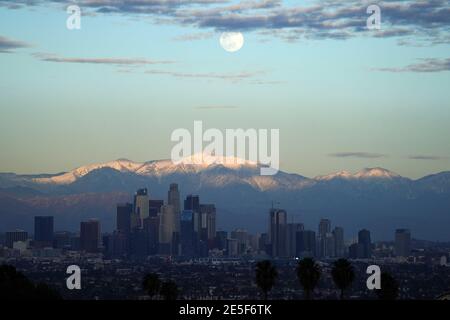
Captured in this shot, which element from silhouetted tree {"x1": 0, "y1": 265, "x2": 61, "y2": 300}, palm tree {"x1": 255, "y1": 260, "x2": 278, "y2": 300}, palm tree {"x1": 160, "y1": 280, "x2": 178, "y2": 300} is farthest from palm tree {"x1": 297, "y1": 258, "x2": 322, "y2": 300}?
silhouetted tree {"x1": 0, "y1": 265, "x2": 61, "y2": 300}

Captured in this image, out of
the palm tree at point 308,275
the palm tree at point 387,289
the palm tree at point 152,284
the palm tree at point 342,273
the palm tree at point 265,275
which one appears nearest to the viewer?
the palm tree at point 308,275

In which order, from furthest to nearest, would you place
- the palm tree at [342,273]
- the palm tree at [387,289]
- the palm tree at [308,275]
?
the palm tree at [387,289], the palm tree at [342,273], the palm tree at [308,275]

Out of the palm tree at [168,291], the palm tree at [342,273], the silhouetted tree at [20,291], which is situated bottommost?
the palm tree at [168,291]

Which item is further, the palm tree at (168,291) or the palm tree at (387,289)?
the palm tree at (168,291)

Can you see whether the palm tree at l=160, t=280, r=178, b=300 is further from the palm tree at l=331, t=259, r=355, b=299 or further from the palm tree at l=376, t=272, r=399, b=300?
the palm tree at l=376, t=272, r=399, b=300

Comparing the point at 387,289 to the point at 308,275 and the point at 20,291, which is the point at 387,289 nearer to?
the point at 308,275

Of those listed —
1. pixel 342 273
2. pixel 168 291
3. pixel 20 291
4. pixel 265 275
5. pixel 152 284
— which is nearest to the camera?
pixel 265 275

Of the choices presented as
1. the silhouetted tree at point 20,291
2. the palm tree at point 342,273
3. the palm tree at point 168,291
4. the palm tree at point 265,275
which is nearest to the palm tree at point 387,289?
the palm tree at point 342,273

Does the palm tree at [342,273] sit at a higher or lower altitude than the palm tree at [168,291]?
higher

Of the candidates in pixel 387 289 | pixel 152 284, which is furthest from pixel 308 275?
pixel 152 284

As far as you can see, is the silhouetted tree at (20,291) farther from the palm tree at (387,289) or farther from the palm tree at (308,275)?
the palm tree at (387,289)
